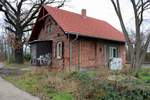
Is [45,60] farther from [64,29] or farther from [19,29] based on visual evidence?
[19,29]

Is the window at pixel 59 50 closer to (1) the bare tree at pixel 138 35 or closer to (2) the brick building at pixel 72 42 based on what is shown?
(2) the brick building at pixel 72 42

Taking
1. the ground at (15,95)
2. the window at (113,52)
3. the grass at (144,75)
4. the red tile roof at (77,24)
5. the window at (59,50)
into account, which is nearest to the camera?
the ground at (15,95)

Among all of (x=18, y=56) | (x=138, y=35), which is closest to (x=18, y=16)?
(x=18, y=56)

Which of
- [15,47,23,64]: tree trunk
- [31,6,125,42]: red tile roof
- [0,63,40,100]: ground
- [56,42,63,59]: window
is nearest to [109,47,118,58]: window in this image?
[31,6,125,42]: red tile roof

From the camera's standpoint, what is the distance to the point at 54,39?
28.4 meters

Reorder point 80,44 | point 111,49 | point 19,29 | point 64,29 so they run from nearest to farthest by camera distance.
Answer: point 64,29 → point 80,44 → point 111,49 → point 19,29

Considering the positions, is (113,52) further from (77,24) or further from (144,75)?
(144,75)

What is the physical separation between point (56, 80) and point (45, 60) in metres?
13.7

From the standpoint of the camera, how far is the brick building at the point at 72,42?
26.1 metres

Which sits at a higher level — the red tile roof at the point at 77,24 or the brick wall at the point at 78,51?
the red tile roof at the point at 77,24

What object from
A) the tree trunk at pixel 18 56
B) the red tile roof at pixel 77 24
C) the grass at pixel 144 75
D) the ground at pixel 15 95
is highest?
the red tile roof at pixel 77 24

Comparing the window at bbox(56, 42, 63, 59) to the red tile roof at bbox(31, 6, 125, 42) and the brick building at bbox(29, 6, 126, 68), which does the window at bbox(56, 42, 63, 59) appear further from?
the red tile roof at bbox(31, 6, 125, 42)

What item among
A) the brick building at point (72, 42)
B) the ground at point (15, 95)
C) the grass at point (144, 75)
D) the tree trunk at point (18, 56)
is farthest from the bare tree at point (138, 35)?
the tree trunk at point (18, 56)

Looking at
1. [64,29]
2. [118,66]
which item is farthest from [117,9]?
[118,66]
